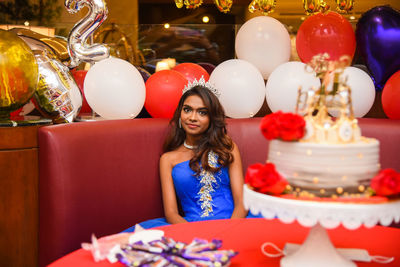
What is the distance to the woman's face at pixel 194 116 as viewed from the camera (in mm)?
2838

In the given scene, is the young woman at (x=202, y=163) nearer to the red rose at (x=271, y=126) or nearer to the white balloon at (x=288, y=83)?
the white balloon at (x=288, y=83)

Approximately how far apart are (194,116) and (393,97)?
4.01ft

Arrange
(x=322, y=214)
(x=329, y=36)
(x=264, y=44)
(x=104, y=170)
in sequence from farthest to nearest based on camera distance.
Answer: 1. (x=264, y=44)
2. (x=329, y=36)
3. (x=104, y=170)
4. (x=322, y=214)

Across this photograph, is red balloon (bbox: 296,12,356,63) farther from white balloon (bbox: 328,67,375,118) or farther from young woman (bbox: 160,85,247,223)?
young woman (bbox: 160,85,247,223)

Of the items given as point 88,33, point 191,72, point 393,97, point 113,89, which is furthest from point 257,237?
point 191,72

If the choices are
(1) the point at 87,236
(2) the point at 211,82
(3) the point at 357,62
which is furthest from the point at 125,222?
(3) the point at 357,62

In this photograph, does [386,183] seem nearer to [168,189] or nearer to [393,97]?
[168,189]

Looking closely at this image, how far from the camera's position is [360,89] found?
3.13m

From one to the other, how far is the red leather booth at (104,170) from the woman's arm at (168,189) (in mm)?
57

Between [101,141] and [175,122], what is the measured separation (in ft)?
1.83

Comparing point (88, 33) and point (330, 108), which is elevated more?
point (88, 33)

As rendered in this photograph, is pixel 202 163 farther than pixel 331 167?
Yes

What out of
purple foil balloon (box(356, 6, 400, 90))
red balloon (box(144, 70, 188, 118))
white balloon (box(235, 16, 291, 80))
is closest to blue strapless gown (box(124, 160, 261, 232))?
red balloon (box(144, 70, 188, 118))

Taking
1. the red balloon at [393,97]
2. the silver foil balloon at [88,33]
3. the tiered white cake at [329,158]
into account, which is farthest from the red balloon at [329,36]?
the tiered white cake at [329,158]
